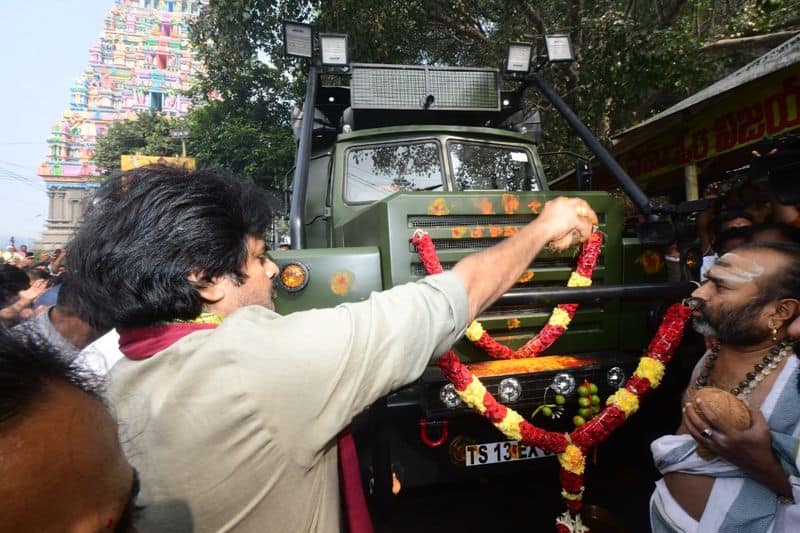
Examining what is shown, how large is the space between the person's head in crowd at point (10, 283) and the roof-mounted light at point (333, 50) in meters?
2.72

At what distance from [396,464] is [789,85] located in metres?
4.13

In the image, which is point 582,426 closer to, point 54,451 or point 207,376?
point 207,376

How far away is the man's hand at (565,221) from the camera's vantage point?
55.1 inches

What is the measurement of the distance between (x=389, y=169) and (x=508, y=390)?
211 cm

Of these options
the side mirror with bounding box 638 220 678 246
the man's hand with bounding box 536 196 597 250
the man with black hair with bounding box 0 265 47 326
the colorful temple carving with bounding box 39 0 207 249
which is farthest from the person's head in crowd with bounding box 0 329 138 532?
the colorful temple carving with bounding box 39 0 207 249

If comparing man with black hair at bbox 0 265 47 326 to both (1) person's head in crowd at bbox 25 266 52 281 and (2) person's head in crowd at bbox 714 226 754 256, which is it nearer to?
(1) person's head in crowd at bbox 25 266 52 281

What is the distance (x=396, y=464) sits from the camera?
249 centimetres

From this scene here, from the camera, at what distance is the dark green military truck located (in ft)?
7.74

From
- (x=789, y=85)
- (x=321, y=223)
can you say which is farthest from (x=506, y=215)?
(x=789, y=85)

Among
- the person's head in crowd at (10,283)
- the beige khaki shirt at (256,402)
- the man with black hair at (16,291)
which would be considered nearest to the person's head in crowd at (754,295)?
the beige khaki shirt at (256,402)

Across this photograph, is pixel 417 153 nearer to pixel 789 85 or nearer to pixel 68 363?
pixel 789 85

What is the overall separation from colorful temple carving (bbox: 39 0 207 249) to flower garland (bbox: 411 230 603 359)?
185ft

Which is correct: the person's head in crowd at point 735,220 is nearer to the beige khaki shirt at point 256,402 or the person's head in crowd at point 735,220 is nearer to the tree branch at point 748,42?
the beige khaki shirt at point 256,402

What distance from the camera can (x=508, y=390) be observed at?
2316 mm
